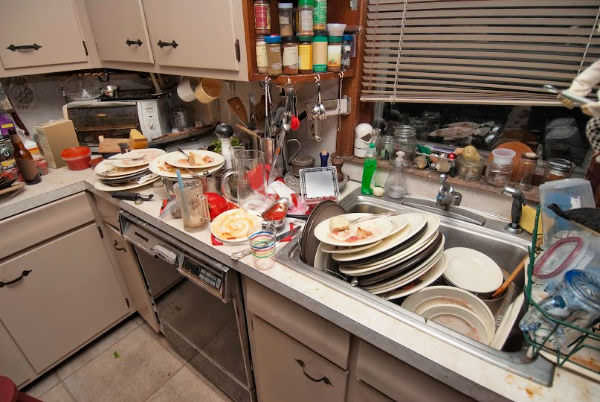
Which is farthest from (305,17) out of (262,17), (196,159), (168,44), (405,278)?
(405,278)

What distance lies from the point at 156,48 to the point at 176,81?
0.59 meters

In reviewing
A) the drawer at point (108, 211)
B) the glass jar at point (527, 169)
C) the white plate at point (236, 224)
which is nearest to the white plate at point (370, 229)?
the white plate at point (236, 224)

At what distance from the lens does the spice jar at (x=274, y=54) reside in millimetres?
958

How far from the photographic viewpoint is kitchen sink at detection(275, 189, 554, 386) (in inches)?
22.5

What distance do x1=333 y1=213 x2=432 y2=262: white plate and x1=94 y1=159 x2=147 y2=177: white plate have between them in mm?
958

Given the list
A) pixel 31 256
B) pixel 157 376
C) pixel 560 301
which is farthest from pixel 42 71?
pixel 560 301

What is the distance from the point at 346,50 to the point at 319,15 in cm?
19

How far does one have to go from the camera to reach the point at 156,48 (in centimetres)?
123

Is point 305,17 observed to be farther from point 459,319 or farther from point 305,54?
point 459,319

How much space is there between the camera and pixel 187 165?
115cm

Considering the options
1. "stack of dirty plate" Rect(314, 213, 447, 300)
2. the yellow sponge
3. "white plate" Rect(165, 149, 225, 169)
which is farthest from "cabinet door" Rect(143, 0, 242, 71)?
the yellow sponge

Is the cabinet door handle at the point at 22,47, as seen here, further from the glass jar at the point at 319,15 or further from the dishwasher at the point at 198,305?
the glass jar at the point at 319,15

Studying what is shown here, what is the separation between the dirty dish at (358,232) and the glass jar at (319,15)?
65 cm

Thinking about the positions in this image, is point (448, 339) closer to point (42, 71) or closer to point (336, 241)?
point (336, 241)
